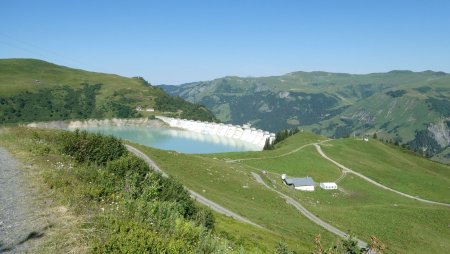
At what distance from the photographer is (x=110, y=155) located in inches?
1152

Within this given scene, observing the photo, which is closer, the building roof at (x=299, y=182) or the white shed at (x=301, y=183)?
the white shed at (x=301, y=183)

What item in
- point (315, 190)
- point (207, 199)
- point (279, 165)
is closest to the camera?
point (207, 199)

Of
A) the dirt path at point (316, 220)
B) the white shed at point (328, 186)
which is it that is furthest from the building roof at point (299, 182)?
the dirt path at point (316, 220)

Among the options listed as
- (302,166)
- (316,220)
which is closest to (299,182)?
(302,166)

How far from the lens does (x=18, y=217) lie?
13719mm

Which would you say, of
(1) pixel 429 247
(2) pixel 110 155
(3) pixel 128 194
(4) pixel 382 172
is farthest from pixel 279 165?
(3) pixel 128 194

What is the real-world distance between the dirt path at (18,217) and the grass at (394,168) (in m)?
117

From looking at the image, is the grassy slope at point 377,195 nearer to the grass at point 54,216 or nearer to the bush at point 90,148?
the bush at point 90,148

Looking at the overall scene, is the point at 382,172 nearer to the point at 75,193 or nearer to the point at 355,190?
the point at 355,190

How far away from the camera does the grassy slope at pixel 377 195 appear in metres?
64.0

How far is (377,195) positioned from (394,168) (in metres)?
43.1

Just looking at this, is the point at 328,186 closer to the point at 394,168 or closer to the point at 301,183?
the point at 301,183

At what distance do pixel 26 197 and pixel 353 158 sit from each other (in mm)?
144331

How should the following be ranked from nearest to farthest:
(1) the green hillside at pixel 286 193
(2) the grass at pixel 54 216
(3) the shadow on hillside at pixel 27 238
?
(3) the shadow on hillside at pixel 27 238 → (2) the grass at pixel 54 216 → (1) the green hillside at pixel 286 193
